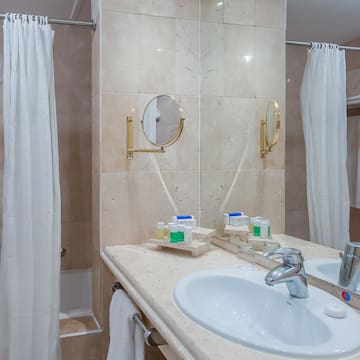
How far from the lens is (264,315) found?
4.27 feet

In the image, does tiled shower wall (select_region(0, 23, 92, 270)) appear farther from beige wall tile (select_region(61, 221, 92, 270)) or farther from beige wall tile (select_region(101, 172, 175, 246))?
beige wall tile (select_region(101, 172, 175, 246))

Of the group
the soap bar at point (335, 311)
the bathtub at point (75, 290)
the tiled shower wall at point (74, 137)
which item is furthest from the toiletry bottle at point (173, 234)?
the tiled shower wall at point (74, 137)

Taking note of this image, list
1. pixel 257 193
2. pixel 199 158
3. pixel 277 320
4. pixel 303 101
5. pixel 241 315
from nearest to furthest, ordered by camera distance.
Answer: pixel 277 320
pixel 241 315
pixel 303 101
pixel 257 193
pixel 199 158

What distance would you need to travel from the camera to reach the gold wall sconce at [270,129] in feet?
5.49

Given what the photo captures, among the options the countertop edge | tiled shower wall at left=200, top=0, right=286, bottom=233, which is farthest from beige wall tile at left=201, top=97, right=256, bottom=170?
the countertop edge

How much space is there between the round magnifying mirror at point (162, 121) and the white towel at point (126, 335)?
2.58 ft

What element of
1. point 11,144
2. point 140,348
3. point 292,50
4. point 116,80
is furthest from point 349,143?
point 11,144

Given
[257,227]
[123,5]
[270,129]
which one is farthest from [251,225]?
[123,5]

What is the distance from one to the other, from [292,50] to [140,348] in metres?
1.20

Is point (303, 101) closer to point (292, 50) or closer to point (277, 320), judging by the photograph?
point (292, 50)

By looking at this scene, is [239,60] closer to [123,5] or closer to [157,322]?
[123,5]

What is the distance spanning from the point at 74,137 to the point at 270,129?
169 centimetres

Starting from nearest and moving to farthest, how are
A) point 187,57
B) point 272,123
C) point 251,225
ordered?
point 272,123, point 251,225, point 187,57

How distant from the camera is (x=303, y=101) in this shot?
1475mm
